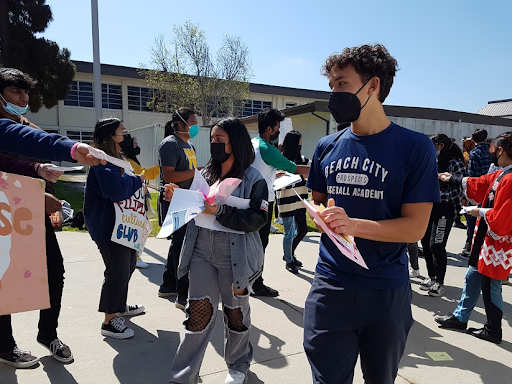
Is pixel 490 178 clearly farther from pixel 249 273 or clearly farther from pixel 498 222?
pixel 249 273

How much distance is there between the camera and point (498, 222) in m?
3.23

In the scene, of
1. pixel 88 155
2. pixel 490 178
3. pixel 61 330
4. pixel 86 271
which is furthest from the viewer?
pixel 86 271

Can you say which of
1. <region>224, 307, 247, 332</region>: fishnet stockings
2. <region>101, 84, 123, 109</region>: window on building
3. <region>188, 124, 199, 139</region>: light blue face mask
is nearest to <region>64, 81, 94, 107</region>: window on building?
<region>101, 84, 123, 109</region>: window on building

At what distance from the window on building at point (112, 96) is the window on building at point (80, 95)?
96 cm

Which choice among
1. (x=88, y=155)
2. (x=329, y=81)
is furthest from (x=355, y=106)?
(x=88, y=155)

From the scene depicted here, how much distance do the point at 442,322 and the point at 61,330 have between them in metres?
3.88

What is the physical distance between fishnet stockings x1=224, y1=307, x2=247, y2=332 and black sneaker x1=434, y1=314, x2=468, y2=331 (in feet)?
7.99

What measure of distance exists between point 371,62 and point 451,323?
327 centimetres

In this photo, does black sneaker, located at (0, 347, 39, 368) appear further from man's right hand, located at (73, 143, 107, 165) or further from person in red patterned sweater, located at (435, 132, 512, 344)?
person in red patterned sweater, located at (435, 132, 512, 344)

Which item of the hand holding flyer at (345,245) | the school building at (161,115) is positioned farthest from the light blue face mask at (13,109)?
the school building at (161,115)

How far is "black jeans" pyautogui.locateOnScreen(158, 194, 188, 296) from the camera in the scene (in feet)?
13.4

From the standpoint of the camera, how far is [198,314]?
2.53 m

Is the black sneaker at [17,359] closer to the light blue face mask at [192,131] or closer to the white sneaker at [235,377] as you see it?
the white sneaker at [235,377]

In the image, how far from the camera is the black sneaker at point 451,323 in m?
3.85
